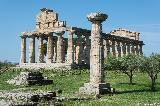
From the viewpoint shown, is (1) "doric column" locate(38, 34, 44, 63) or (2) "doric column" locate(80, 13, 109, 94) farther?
(1) "doric column" locate(38, 34, 44, 63)

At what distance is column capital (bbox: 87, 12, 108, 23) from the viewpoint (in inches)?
1294

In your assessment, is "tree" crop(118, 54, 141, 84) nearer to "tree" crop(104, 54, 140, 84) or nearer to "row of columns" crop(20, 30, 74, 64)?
"tree" crop(104, 54, 140, 84)

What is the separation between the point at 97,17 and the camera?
33.0 meters

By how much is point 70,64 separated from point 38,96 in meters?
37.4

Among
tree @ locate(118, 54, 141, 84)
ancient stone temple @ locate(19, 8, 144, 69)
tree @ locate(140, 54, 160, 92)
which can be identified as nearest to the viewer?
tree @ locate(140, 54, 160, 92)

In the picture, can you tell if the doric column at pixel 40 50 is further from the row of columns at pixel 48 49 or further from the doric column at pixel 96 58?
the doric column at pixel 96 58

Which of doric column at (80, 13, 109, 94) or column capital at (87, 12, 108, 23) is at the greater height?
column capital at (87, 12, 108, 23)

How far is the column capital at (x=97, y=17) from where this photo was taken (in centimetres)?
3288

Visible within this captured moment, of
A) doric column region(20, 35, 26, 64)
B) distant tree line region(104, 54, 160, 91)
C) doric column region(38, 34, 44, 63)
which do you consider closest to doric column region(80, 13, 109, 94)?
distant tree line region(104, 54, 160, 91)

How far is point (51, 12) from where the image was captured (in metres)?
73.4

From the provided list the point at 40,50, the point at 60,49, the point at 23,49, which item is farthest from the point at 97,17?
the point at 23,49

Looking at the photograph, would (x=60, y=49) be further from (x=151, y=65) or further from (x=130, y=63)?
(x=151, y=65)

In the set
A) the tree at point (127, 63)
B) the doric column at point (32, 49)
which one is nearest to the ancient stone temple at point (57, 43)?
the doric column at point (32, 49)

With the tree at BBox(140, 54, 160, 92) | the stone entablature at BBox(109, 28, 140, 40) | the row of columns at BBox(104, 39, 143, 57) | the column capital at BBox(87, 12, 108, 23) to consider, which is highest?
the stone entablature at BBox(109, 28, 140, 40)
